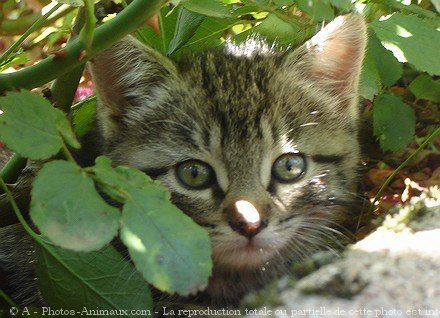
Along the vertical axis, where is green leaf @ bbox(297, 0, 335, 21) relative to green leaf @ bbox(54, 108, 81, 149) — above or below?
below

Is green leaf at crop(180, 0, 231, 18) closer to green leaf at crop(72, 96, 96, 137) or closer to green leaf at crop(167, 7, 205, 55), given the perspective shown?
green leaf at crop(167, 7, 205, 55)

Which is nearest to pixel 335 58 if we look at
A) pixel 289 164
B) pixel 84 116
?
pixel 289 164

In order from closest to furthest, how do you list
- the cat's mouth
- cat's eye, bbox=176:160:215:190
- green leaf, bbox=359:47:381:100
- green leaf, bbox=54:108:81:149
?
green leaf, bbox=54:108:81:149, the cat's mouth, cat's eye, bbox=176:160:215:190, green leaf, bbox=359:47:381:100

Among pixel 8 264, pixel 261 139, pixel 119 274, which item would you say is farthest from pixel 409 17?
pixel 8 264

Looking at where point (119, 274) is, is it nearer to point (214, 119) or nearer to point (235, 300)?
point (235, 300)

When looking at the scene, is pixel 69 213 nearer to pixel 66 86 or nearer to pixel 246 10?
pixel 66 86

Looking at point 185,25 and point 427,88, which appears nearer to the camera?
point 185,25

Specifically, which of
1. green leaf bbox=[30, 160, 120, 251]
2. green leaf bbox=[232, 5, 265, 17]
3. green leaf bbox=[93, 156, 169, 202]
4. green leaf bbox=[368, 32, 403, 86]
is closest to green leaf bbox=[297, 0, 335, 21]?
green leaf bbox=[232, 5, 265, 17]

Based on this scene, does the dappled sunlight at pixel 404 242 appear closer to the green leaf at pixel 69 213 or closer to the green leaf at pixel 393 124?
the green leaf at pixel 393 124
